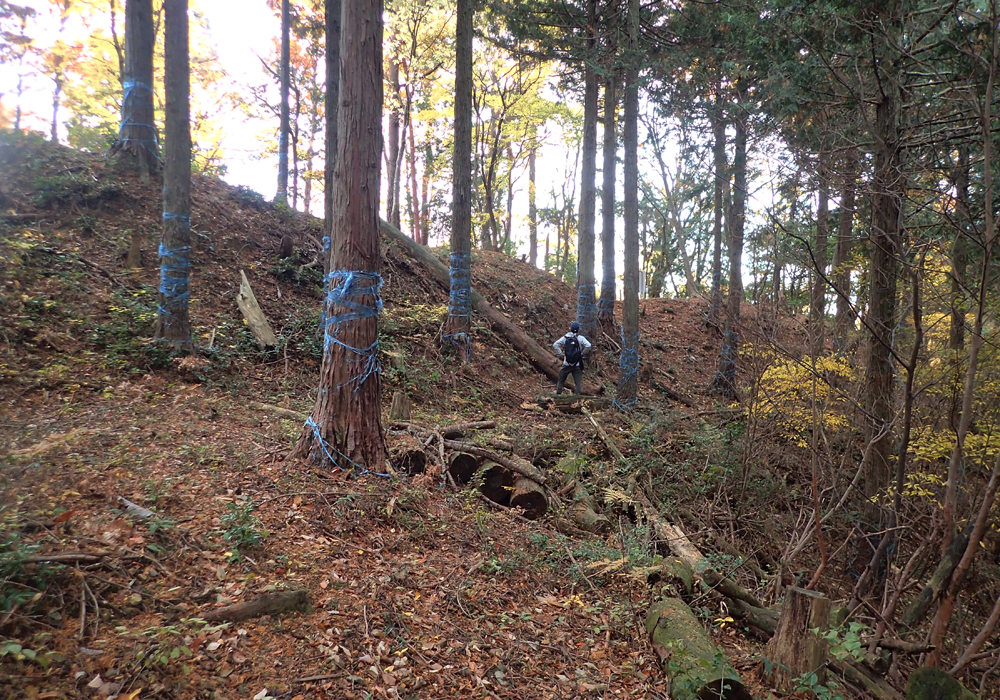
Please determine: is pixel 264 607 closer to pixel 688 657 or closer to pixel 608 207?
pixel 688 657

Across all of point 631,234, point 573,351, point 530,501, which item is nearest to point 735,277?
point 631,234

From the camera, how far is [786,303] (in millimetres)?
7039

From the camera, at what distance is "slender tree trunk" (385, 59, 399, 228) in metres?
20.5

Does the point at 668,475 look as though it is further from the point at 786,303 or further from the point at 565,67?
the point at 565,67

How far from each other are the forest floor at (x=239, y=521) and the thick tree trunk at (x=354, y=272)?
498 mm

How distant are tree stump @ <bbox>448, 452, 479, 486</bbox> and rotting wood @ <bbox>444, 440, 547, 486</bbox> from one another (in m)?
0.15

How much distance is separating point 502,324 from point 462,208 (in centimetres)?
337

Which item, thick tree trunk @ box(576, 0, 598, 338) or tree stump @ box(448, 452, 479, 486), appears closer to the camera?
tree stump @ box(448, 452, 479, 486)

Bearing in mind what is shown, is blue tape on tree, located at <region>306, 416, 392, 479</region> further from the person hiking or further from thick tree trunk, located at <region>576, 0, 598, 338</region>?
thick tree trunk, located at <region>576, 0, 598, 338</region>

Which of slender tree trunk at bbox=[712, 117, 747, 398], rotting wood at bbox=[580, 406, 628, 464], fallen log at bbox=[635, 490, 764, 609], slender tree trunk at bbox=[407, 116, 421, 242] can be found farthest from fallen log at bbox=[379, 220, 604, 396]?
slender tree trunk at bbox=[407, 116, 421, 242]

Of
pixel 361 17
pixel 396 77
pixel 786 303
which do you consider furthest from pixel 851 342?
pixel 396 77

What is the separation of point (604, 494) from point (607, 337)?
8.84 m

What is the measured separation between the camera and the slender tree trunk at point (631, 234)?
10805 mm

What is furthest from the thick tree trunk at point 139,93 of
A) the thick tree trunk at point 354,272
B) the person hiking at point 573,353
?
the person hiking at point 573,353
